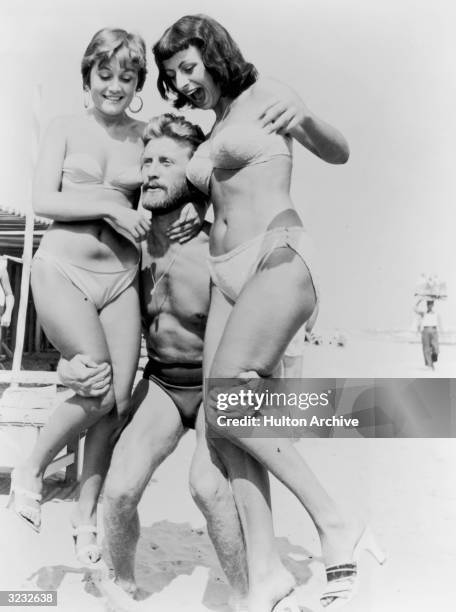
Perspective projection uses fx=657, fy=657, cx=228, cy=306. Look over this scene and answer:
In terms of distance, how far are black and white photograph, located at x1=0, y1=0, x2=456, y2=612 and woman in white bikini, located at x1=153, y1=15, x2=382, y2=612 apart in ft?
0.04

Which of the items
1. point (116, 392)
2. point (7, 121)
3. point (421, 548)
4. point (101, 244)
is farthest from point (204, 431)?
point (7, 121)

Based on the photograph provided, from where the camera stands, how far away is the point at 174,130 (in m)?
2.93

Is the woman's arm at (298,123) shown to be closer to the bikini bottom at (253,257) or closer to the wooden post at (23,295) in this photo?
the bikini bottom at (253,257)

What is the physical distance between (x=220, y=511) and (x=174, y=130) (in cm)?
167

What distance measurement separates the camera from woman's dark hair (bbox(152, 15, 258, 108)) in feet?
9.22

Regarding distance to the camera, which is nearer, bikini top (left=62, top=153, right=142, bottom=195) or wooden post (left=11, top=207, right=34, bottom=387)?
bikini top (left=62, top=153, right=142, bottom=195)

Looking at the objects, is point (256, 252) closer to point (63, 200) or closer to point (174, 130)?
point (174, 130)

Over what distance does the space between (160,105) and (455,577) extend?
2.63 m

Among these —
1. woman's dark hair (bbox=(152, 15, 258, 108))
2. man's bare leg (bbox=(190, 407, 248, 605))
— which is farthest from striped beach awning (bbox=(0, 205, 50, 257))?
man's bare leg (bbox=(190, 407, 248, 605))

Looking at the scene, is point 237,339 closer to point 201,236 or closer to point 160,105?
point 201,236

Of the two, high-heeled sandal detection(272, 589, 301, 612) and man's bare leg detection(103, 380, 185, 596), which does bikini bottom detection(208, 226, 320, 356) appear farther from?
high-heeled sandal detection(272, 589, 301, 612)

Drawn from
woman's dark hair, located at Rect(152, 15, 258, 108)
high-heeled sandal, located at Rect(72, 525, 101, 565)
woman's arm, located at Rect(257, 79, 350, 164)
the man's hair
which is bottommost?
high-heeled sandal, located at Rect(72, 525, 101, 565)

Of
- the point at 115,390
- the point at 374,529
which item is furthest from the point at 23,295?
the point at 374,529

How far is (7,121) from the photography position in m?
3.24
